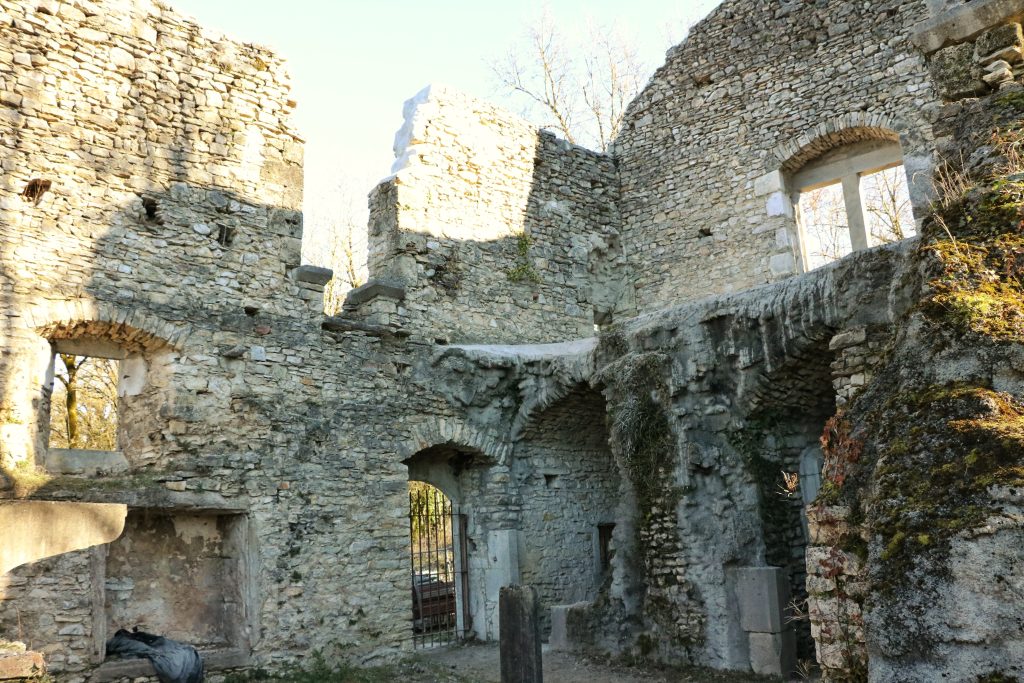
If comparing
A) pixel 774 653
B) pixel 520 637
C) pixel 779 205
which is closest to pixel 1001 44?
pixel 774 653

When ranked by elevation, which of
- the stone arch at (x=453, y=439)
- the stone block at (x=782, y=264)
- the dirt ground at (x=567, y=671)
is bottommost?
the dirt ground at (x=567, y=671)

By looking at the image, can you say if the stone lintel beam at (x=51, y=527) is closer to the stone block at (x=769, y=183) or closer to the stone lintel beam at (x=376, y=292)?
the stone lintel beam at (x=376, y=292)

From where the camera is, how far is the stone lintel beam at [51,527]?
21.1 feet

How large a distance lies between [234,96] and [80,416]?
6.73 meters

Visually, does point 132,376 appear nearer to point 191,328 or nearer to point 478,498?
point 191,328

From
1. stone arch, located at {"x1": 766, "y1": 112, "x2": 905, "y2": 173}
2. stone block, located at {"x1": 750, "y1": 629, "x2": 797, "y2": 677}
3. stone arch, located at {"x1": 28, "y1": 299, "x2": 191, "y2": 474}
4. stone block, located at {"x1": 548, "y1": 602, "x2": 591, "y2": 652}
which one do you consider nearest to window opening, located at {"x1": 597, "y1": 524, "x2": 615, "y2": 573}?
stone block, located at {"x1": 548, "y1": 602, "x2": 591, "y2": 652}

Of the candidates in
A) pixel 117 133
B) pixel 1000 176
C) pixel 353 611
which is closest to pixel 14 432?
pixel 117 133

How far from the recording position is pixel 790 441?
802cm

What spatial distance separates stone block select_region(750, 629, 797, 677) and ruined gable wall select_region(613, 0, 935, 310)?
18.0ft

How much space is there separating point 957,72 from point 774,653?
15.2 feet

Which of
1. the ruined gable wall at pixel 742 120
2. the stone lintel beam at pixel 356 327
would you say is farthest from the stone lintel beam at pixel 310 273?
the ruined gable wall at pixel 742 120

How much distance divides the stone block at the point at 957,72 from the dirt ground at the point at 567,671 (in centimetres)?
464

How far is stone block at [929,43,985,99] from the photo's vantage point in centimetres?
549

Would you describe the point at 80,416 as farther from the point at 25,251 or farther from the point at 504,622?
the point at 504,622
